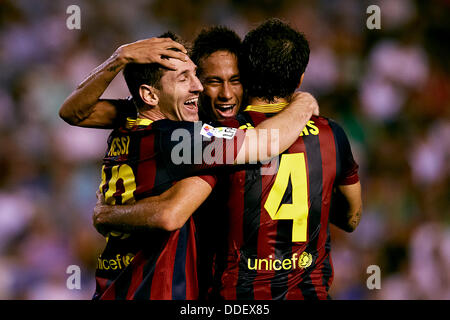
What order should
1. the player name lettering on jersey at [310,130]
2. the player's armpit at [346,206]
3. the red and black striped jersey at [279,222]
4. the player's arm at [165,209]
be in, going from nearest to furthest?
the player's arm at [165,209], the red and black striped jersey at [279,222], the player name lettering on jersey at [310,130], the player's armpit at [346,206]

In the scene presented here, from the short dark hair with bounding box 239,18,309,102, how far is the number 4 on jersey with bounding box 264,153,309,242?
1.20 feet

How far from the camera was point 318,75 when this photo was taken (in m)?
6.94

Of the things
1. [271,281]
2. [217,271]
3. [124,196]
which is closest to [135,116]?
[124,196]

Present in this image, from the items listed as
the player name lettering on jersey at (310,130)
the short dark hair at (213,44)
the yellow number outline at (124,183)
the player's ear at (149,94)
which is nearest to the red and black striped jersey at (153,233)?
the yellow number outline at (124,183)

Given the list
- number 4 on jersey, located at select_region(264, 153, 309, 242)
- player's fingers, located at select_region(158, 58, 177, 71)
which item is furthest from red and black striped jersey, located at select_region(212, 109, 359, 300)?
player's fingers, located at select_region(158, 58, 177, 71)

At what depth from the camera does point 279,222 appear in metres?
3.02

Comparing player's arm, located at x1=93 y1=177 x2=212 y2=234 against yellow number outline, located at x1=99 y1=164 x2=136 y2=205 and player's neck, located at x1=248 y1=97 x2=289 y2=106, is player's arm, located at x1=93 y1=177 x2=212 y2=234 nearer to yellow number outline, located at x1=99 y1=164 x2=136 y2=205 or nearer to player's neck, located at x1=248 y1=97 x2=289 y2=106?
yellow number outline, located at x1=99 y1=164 x2=136 y2=205

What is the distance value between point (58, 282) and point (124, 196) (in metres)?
3.13

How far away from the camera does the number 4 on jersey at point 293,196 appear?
3.01 meters

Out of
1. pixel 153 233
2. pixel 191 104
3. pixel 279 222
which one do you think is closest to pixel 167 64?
pixel 191 104

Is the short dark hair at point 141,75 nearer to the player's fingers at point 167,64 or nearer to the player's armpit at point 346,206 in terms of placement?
the player's fingers at point 167,64

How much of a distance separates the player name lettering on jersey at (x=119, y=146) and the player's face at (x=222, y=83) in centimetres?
70

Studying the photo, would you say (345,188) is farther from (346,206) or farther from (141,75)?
(141,75)

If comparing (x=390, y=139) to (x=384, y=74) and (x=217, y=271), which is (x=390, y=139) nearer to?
(x=384, y=74)
